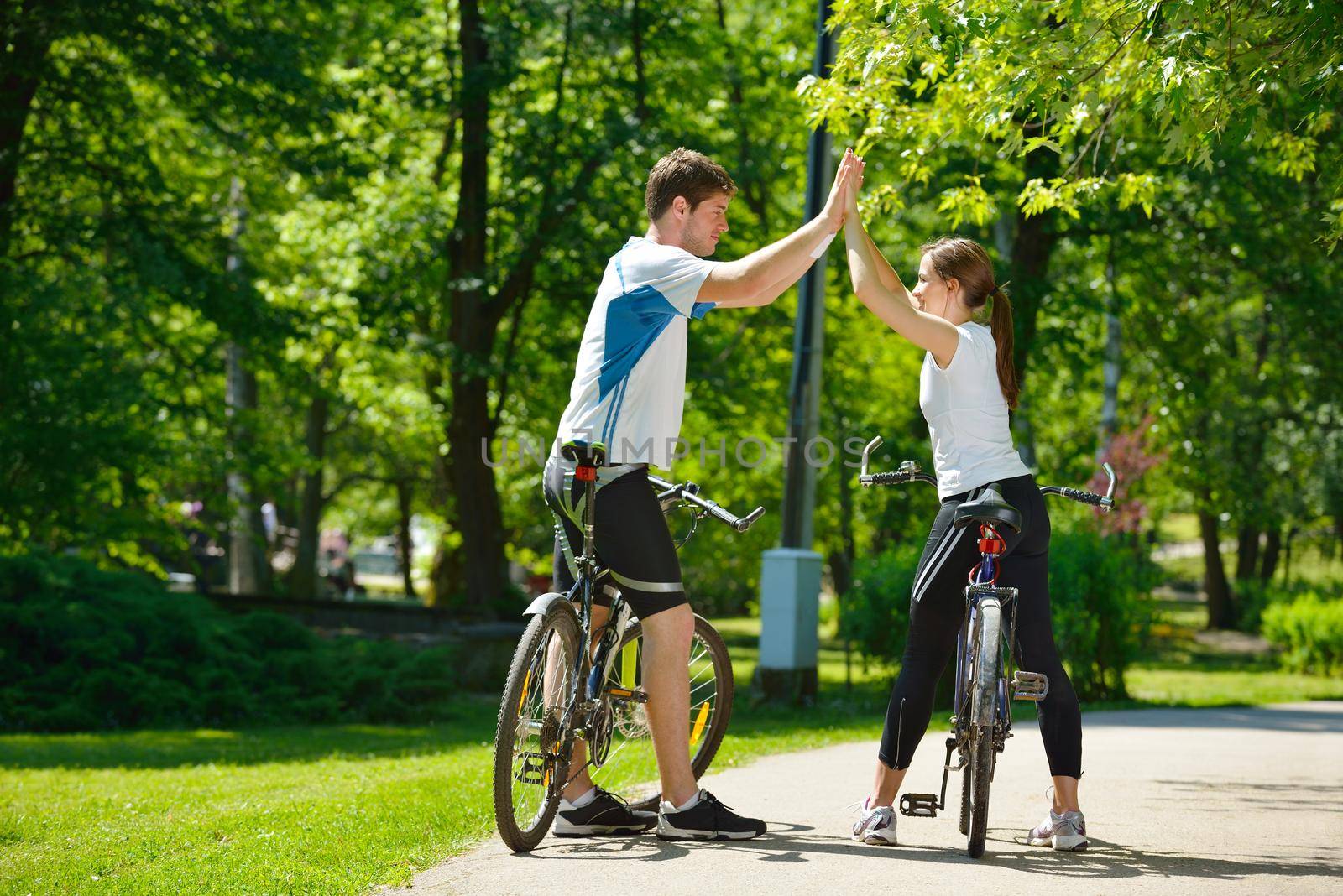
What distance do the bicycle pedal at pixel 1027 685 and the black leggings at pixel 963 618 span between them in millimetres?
140

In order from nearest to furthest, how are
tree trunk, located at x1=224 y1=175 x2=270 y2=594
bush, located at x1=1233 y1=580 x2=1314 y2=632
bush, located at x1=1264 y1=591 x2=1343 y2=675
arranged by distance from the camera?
bush, located at x1=1264 y1=591 x2=1343 y2=675, tree trunk, located at x1=224 y1=175 x2=270 y2=594, bush, located at x1=1233 y1=580 x2=1314 y2=632

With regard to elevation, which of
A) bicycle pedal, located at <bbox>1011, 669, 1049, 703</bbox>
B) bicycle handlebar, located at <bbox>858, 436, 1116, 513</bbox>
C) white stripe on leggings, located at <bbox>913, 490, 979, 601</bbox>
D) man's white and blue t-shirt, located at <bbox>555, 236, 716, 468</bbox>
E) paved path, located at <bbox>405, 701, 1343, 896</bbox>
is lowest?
paved path, located at <bbox>405, 701, 1343, 896</bbox>

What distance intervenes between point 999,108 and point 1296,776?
3.66 m

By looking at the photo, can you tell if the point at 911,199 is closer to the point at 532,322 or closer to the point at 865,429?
the point at 865,429

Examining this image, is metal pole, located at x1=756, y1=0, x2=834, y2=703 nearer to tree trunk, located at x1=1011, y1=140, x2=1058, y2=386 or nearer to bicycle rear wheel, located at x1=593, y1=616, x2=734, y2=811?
tree trunk, located at x1=1011, y1=140, x2=1058, y2=386

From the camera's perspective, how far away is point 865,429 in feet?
51.2

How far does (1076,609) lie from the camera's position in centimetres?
1199

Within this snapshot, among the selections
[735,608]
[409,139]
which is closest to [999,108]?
[409,139]

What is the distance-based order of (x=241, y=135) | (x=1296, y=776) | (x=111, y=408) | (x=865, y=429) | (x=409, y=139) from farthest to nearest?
(x=409, y=139) → (x=241, y=135) → (x=865, y=429) → (x=111, y=408) → (x=1296, y=776)

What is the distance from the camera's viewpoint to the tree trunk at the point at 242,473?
65.3 feet

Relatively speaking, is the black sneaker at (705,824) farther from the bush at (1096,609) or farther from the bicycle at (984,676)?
the bush at (1096,609)

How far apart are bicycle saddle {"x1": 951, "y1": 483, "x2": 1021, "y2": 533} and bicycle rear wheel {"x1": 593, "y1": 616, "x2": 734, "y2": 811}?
102cm

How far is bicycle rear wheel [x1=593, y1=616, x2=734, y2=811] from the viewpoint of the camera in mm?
5141

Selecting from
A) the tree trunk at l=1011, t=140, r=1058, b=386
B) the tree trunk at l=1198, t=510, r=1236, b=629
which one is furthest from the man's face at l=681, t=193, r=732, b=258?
the tree trunk at l=1198, t=510, r=1236, b=629
